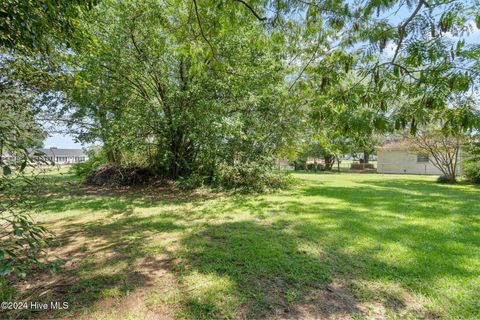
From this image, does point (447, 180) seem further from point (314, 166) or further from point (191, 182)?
point (191, 182)

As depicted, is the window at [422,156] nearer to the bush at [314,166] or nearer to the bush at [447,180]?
the bush at [447,180]

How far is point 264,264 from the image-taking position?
294 centimetres

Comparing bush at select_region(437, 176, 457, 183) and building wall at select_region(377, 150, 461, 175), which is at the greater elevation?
building wall at select_region(377, 150, 461, 175)

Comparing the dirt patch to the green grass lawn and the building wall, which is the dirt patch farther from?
the building wall

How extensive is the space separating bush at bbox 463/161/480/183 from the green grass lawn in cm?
861

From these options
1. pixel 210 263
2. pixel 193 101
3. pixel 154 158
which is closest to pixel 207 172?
pixel 154 158

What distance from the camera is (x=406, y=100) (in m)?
2.59

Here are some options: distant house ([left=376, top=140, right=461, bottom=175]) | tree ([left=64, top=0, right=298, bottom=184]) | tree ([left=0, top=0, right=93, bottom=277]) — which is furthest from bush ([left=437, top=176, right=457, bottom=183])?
tree ([left=0, top=0, right=93, bottom=277])

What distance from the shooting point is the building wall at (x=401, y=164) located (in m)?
19.8

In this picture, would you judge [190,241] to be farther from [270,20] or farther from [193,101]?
[193,101]

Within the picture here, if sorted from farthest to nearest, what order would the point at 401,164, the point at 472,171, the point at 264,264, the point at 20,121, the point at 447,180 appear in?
the point at 401,164, the point at 447,180, the point at 472,171, the point at 264,264, the point at 20,121

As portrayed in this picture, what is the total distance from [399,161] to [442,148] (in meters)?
8.82

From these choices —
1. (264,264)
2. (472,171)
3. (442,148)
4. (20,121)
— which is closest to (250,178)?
(264,264)

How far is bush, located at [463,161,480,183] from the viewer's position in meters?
11.9
